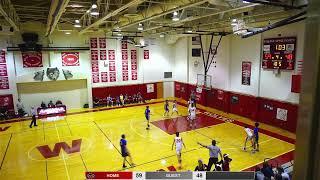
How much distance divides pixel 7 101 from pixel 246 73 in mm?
20734

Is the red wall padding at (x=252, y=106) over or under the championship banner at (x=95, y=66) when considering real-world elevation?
under

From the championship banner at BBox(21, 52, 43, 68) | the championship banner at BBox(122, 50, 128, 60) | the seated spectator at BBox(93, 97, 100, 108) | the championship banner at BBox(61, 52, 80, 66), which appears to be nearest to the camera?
the championship banner at BBox(21, 52, 43, 68)

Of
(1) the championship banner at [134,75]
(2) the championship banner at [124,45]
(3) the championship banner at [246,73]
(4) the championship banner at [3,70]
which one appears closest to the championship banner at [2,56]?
(4) the championship banner at [3,70]

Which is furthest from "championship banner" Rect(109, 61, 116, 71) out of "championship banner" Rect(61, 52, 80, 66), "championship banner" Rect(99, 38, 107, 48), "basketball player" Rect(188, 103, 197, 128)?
"basketball player" Rect(188, 103, 197, 128)

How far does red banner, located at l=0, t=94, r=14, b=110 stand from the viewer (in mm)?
22188

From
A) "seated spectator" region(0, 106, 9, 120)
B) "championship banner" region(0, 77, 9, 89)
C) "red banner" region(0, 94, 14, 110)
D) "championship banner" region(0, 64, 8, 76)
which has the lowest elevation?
"seated spectator" region(0, 106, 9, 120)

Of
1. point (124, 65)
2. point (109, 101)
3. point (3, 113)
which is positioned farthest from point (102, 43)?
point (3, 113)

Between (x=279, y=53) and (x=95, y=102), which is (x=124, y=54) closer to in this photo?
(x=95, y=102)

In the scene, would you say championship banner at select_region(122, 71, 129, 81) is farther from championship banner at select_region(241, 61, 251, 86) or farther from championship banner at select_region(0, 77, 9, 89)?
championship banner at select_region(241, 61, 251, 86)

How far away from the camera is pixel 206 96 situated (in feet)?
82.3

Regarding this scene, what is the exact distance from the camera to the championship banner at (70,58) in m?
24.3

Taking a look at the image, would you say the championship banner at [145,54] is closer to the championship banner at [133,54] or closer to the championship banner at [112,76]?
the championship banner at [133,54]

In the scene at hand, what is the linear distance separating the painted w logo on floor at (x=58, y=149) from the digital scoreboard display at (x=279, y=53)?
560 inches

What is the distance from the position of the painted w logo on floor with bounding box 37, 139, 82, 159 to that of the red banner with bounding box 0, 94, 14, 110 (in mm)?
9540
